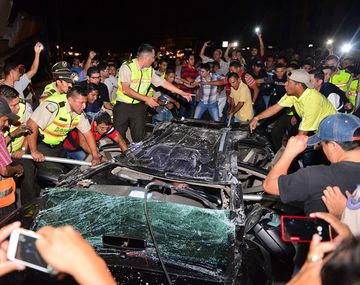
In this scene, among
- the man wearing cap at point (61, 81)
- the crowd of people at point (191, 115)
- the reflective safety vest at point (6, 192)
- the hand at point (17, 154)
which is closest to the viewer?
the crowd of people at point (191, 115)

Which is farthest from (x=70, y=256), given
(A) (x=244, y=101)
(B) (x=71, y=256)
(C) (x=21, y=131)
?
(A) (x=244, y=101)

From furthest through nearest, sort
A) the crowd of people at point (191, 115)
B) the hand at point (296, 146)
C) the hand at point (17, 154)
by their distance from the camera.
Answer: the hand at point (17, 154) → the hand at point (296, 146) → the crowd of people at point (191, 115)

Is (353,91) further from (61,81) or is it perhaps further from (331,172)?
(331,172)

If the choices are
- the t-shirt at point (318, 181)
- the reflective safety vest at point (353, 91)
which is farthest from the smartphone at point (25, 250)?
the reflective safety vest at point (353, 91)

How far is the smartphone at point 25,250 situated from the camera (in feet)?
3.27

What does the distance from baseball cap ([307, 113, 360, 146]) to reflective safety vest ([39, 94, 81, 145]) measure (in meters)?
2.88

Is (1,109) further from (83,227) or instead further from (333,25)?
(333,25)

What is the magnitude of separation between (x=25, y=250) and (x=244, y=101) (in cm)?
654

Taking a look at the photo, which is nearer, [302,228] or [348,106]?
[302,228]

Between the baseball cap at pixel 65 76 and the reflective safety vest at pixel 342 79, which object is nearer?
the baseball cap at pixel 65 76

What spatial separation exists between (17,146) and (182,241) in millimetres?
2663

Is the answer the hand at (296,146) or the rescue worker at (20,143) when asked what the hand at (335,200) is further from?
the rescue worker at (20,143)

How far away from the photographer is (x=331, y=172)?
2.30 metres

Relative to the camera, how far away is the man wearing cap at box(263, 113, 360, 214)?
7.49 feet
